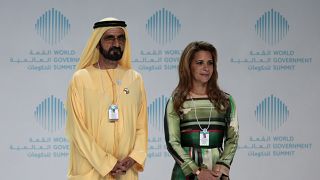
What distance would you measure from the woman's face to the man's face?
21.4 inches

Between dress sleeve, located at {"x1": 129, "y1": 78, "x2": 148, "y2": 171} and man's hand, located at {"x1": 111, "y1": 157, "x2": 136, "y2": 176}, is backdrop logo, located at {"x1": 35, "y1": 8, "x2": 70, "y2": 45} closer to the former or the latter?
dress sleeve, located at {"x1": 129, "y1": 78, "x2": 148, "y2": 171}

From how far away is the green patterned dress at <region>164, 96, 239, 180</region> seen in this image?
5.35 metres

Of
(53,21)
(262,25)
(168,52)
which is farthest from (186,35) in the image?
(53,21)

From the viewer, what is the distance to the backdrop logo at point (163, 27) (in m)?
7.61

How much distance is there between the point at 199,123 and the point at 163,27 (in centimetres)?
242

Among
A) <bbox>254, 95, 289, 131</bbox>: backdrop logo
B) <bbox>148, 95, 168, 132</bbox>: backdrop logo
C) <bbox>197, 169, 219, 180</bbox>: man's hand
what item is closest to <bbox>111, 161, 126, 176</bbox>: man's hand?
<bbox>197, 169, 219, 180</bbox>: man's hand

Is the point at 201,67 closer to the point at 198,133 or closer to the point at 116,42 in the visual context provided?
the point at 198,133

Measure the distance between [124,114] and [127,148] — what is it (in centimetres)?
24

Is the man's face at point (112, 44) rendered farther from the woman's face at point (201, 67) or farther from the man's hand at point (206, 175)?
the man's hand at point (206, 175)

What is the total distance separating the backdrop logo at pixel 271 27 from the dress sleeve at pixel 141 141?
2552 mm

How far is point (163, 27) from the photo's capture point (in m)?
7.62

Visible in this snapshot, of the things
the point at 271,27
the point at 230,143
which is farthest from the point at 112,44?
the point at 271,27

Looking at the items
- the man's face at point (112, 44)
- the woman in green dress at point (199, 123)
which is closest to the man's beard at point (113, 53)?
the man's face at point (112, 44)

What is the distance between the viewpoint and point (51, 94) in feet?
24.7
